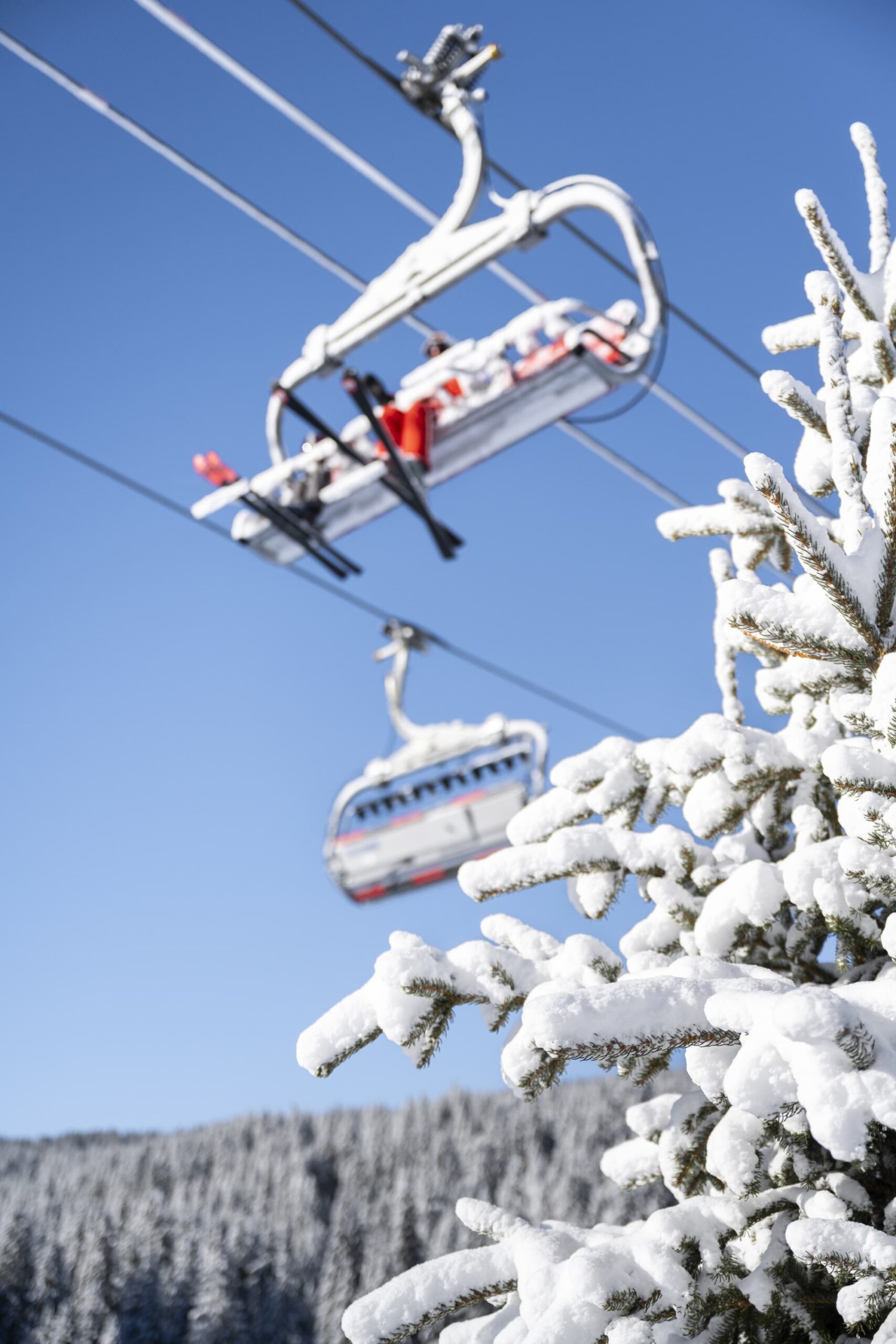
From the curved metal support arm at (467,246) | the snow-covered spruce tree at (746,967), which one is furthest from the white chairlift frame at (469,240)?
the snow-covered spruce tree at (746,967)

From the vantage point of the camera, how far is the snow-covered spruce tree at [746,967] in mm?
1062

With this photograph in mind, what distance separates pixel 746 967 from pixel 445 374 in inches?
267

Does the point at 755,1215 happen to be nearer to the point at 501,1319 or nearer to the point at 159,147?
the point at 501,1319

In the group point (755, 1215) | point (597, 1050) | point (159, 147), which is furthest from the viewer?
point (159, 147)

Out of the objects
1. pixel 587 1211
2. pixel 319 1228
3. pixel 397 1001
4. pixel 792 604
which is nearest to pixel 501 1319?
pixel 397 1001

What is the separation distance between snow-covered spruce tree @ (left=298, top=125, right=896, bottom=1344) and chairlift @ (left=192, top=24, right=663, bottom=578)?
497 cm

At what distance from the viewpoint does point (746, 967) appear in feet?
4.44

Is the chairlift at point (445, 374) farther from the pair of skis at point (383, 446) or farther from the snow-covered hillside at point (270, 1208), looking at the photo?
the snow-covered hillside at point (270, 1208)

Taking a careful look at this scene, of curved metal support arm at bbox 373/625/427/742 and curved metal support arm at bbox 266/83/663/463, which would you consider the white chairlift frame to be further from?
curved metal support arm at bbox 373/625/427/742

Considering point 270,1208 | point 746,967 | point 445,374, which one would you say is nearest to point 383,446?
point 445,374

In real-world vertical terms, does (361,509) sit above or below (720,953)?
above

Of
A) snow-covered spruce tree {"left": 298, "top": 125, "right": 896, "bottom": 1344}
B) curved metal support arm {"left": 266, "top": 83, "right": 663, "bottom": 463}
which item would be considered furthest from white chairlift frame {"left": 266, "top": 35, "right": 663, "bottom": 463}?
snow-covered spruce tree {"left": 298, "top": 125, "right": 896, "bottom": 1344}

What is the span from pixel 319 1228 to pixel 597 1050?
12.9ft

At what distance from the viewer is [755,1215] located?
1.56m
